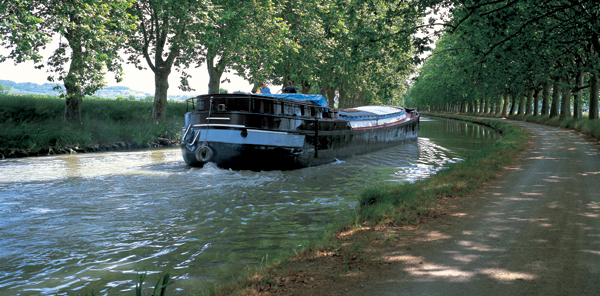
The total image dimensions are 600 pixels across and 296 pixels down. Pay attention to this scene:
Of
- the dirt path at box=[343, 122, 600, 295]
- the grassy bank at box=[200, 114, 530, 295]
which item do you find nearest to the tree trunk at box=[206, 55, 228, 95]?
the grassy bank at box=[200, 114, 530, 295]

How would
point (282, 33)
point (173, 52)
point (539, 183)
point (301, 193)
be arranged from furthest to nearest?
1. point (282, 33)
2. point (173, 52)
3. point (301, 193)
4. point (539, 183)

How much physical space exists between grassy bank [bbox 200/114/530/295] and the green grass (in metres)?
14.5

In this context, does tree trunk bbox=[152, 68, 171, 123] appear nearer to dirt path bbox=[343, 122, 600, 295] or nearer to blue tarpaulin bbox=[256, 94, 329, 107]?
blue tarpaulin bbox=[256, 94, 329, 107]

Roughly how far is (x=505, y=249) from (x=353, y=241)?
175 cm

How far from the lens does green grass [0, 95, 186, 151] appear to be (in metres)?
16.1

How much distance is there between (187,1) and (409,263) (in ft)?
62.4

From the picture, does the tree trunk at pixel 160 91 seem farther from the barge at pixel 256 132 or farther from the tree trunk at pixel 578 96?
the tree trunk at pixel 578 96

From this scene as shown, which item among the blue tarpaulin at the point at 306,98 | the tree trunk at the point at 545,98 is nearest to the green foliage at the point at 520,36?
the blue tarpaulin at the point at 306,98

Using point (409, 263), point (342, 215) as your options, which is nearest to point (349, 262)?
point (409, 263)

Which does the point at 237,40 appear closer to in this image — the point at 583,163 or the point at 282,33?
the point at 282,33

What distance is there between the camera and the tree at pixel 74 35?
44.1ft

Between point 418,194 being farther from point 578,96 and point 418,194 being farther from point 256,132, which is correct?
point 578,96

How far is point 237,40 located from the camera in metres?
22.6

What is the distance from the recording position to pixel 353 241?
202 inches
